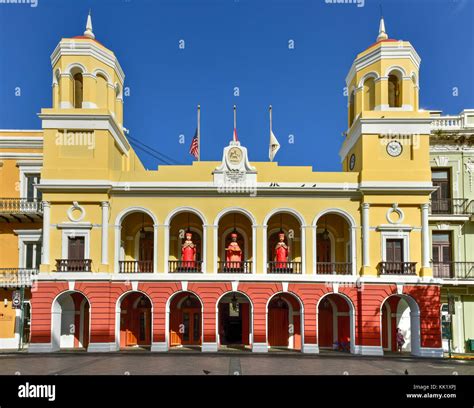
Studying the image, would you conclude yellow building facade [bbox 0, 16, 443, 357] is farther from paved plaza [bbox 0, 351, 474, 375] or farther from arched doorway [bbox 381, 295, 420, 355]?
paved plaza [bbox 0, 351, 474, 375]

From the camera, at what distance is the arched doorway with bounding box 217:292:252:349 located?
2363 centimetres

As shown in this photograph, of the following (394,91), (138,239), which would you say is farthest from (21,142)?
(394,91)

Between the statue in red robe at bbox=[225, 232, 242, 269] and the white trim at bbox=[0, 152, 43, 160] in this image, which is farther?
the white trim at bbox=[0, 152, 43, 160]

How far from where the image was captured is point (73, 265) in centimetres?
2156

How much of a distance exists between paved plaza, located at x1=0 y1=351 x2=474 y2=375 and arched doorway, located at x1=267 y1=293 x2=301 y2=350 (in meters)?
2.48

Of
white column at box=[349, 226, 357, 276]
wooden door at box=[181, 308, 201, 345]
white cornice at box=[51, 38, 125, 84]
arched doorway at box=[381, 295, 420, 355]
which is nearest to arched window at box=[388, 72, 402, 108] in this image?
white column at box=[349, 226, 357, 276]

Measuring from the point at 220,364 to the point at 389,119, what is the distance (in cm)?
1226

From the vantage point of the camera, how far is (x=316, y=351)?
2139 centimetres

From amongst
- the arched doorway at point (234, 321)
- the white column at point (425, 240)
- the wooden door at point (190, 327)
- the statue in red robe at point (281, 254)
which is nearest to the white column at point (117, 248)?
the wooden door at point (190, 327)

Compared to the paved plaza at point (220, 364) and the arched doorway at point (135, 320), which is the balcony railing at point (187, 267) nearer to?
the arched doorway at point (135, 320)

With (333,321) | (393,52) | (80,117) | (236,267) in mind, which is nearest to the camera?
(80,117)

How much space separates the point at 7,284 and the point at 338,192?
1526 centimetres

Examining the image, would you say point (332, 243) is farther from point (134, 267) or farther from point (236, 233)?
point (134, 267)

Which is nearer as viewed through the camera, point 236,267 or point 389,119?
point 389,119
